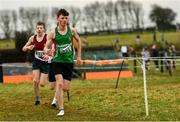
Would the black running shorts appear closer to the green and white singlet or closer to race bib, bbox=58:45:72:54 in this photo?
the green and white singlet

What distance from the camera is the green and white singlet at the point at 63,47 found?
10031mm

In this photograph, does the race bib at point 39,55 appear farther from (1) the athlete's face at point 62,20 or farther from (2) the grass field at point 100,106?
(1) the athlete's face at point 62,20

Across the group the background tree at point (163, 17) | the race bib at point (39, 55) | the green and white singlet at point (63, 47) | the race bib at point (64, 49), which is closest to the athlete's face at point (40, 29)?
the race bib at point (39, 55)

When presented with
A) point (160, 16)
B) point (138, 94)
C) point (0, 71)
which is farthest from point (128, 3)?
point (138, 94)

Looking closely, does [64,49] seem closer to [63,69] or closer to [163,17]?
[63,69]

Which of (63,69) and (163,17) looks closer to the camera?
(63,69)

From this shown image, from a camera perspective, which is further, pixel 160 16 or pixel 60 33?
pixel 160 16

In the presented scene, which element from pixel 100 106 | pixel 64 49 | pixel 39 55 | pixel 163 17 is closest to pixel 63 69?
pixel 64 49

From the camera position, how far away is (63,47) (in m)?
10.1

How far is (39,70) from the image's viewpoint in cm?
1202

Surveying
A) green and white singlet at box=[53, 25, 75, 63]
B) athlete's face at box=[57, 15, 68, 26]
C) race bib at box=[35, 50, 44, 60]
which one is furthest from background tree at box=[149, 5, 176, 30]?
athlete's face at box=[57, 15, 68, 26]

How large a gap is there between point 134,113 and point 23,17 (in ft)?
275

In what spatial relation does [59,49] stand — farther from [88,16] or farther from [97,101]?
[88,16]

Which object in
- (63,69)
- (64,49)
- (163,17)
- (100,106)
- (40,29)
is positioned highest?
(40,29)
